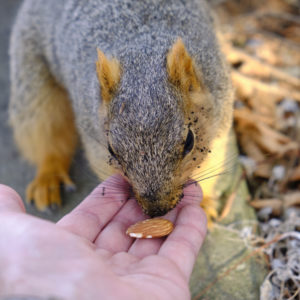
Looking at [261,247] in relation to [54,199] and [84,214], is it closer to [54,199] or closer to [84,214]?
[84,214]

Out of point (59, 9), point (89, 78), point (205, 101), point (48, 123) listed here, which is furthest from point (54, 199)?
point (205, 101)

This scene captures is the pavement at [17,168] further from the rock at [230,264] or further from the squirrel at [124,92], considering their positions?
the rock at [230,264]

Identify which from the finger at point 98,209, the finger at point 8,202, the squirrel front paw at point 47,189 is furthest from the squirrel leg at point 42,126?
the finger at point 8,202

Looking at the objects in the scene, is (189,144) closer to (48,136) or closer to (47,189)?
(47,189)

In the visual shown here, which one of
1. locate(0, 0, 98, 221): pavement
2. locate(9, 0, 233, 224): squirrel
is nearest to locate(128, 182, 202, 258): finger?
locate(9, 0, 233, 224): squirrel

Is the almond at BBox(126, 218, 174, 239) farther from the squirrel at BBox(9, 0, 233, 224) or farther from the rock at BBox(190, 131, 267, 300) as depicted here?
the rock at BBox(190, 131, 267, 300)

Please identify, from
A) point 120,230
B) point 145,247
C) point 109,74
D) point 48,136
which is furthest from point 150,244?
point 48,136
